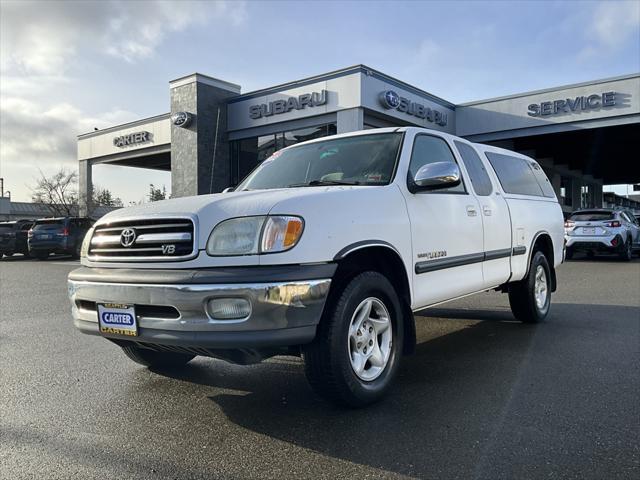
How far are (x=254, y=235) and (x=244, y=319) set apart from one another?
49 centimetres

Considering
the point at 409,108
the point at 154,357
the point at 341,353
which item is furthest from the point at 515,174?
the point at 409,108

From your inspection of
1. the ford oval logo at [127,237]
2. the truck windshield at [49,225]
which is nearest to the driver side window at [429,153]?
the ford oval logo at [127,237]

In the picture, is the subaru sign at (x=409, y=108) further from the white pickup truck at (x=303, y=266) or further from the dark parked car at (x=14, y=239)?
the white pickup truck at (x=303, y=266)

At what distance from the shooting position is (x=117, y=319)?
341 cm

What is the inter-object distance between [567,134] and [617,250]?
37.6 ft

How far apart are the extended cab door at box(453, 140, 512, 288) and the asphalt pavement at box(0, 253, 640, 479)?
0.74 metres

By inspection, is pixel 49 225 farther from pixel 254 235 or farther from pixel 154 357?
pixel 254 235

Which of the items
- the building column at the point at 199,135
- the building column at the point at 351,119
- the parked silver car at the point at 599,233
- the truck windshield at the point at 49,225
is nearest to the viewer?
the parked silver car at the point at 599,233

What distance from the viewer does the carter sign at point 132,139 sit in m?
29.1

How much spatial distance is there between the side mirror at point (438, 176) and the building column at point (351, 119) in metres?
16.4

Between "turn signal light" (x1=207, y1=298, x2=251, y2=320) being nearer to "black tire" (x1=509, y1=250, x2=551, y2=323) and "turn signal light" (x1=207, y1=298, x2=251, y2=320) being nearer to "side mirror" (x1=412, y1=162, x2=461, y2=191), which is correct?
"side mirror" (x1=412, y1=162, x2=461, y2=191)

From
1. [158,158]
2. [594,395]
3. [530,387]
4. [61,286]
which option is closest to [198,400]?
[530,387]

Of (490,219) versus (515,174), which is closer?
(490,219)

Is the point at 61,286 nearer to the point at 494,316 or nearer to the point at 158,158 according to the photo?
the point at 494,316
